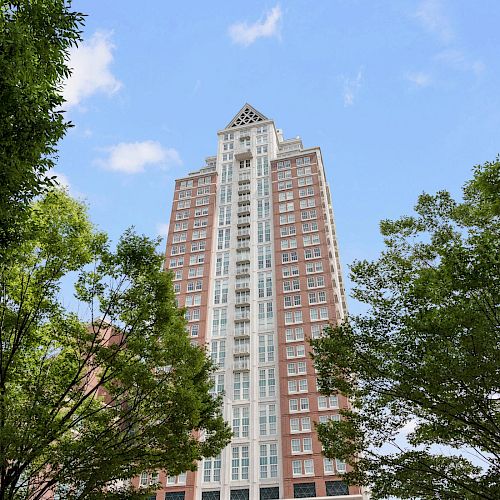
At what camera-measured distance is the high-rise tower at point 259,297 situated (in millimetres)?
45156

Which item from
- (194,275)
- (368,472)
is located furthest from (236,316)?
(368,472)

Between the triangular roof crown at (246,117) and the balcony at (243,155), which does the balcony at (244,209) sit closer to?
the balcony at (243,155)

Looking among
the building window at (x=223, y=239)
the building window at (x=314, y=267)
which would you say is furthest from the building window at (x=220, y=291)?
the building window at (x=314, y=267)

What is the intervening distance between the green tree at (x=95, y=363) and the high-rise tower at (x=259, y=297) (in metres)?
27.0

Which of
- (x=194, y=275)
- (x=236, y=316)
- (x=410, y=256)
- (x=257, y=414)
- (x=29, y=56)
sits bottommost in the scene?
(x=29, y=56)

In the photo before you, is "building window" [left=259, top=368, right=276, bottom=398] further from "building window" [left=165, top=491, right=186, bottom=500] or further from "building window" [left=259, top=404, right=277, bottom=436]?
"building window" [left=165, top=491, right=186, bottom=500]

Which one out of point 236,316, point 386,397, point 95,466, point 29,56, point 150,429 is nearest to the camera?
point 29,56

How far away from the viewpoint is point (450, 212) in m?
17.1

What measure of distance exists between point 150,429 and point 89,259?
586 cm

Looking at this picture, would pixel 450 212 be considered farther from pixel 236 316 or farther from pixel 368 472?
pixel 236 316

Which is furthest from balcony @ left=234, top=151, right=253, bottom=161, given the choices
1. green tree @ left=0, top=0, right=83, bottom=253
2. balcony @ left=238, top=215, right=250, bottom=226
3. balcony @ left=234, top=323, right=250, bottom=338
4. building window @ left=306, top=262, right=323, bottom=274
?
green tree @ left=0, top=0, right=83, bottom=253

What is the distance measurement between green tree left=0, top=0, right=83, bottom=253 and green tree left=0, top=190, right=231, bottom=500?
14.4 ft

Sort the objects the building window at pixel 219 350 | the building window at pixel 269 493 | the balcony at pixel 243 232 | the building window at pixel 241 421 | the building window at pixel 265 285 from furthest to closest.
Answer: the balcony at pixel 243 232 → the building window at pixel 265 285 → the building window at pixel 219 350 → the building window at pixel 241 421 → the building window at pixel 269 493

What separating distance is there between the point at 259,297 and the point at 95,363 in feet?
137
